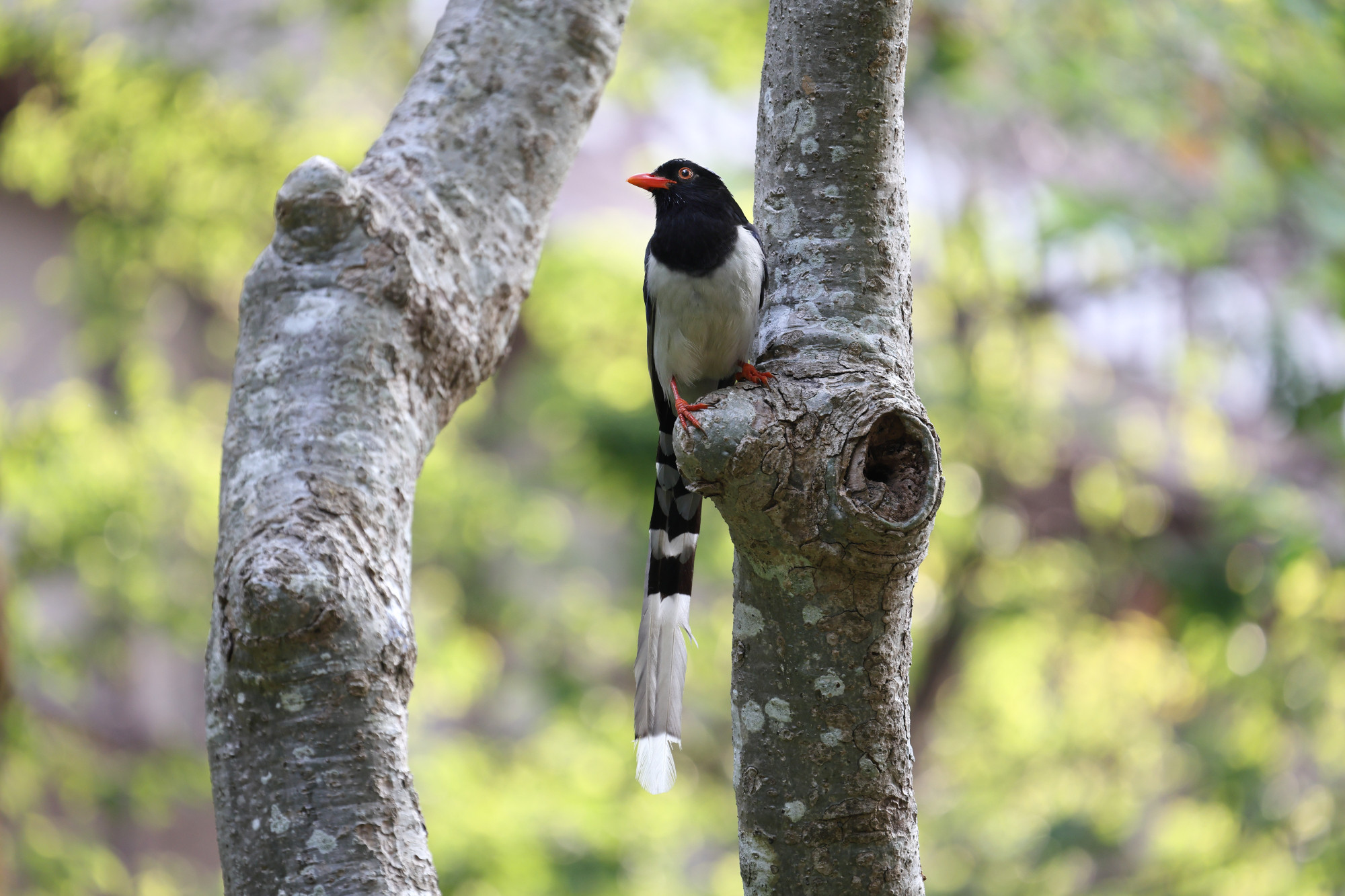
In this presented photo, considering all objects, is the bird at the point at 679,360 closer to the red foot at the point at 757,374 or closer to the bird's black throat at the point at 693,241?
the bird's black throat at the point at 693,241

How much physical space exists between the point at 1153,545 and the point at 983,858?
6.76 feet

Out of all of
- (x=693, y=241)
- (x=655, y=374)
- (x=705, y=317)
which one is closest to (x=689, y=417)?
(x=705, y=317)

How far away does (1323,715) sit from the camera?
569cm

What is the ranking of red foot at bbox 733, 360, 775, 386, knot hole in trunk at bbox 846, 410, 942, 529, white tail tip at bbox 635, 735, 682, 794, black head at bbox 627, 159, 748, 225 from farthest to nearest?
black head at bbox 627, 159, 748, 225 → white tail tip at bbox 635, 735, 682, 794 → red foot at bbox 733, 360, 775, 386 → knot hole in trunk at bbox 846, 410, 942, 529

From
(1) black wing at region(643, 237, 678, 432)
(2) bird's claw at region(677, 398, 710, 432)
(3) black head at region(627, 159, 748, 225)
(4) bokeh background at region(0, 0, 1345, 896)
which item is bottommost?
(2) bird's claw at region(677, 398, 710, 432)

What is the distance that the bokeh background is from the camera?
5.08 m

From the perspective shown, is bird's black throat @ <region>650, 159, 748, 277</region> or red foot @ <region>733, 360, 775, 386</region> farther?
bird's black throat @ <region>650, 159, 748, 277</region>

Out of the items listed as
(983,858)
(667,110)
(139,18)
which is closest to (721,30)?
(667,110)

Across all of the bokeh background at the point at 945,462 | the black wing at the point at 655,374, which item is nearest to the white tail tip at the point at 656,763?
the black wing at the point at 655,374

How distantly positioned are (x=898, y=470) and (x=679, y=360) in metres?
0.89

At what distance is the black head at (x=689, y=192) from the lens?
224 centimetres

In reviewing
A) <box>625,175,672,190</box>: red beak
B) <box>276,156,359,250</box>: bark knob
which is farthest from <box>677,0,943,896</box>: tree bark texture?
<box>625,175,672,190</box>: red beak

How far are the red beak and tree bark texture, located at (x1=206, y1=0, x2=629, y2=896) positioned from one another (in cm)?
20

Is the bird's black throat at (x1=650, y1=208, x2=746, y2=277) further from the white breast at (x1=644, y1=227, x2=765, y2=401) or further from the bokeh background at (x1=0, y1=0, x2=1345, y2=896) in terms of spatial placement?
the bokeh background at (x1=0, y1=0, x2=1345, y2=896)
